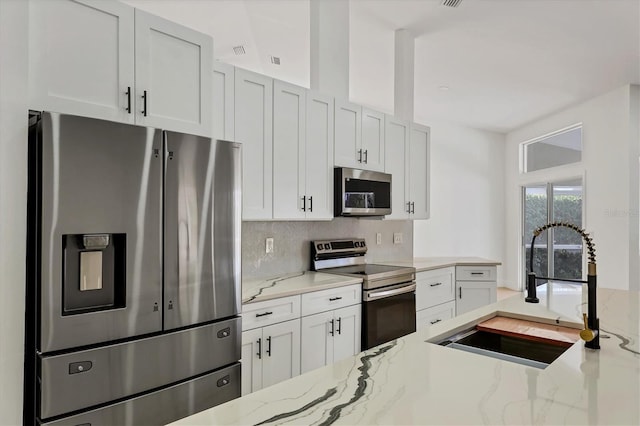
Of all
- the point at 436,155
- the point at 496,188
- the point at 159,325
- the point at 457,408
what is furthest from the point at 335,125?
the point at 496,188

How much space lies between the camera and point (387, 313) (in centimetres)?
321

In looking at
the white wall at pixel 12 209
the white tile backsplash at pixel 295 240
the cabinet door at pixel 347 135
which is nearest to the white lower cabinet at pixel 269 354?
the white tile backsplash at pixel 295 240

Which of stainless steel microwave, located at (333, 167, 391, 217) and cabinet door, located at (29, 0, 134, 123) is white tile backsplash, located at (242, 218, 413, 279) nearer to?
stainless steel microwave, located at (333, 167, 391, 217)

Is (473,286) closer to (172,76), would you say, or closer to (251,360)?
(251,360)

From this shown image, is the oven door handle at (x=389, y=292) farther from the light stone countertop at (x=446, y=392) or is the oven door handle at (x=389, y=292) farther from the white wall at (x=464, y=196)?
the white wall at (x=464, y=196)

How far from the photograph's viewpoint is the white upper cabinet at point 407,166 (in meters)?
3.87

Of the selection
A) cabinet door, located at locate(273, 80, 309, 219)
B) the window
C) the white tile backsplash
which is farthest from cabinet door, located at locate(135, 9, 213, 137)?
the window

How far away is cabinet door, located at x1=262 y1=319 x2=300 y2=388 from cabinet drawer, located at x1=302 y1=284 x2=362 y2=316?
0.44 ft

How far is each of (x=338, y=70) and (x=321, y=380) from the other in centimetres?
293

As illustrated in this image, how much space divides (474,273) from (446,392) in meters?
3.32

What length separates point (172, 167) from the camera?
1820 mm

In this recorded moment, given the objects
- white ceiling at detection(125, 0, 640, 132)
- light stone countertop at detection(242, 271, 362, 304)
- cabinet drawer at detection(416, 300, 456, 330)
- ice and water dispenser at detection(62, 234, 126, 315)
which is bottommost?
cabinet drawer at detection(416, 300, 456, 330)

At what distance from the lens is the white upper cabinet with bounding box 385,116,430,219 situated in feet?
12.7

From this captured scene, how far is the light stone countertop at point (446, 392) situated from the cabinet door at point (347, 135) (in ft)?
6.86
